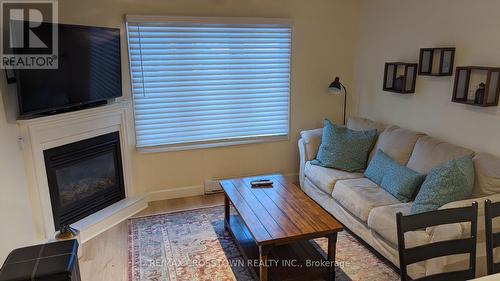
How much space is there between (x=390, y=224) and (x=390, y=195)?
462mm

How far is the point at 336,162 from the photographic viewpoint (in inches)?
143

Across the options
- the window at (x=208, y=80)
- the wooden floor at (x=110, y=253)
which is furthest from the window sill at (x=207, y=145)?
the wooden floor at (x=110, y=253)

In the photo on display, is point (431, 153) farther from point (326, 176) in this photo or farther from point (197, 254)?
point (197, 254)

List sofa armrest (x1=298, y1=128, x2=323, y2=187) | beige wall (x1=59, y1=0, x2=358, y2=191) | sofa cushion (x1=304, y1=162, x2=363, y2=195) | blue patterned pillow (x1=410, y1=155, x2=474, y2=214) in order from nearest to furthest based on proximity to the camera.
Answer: blue patterned pillow (x1=410, y1=155, x2=474, y2=214) < sofa cushion (x1=304, y1=162, x2=363, y2=195) < beige wall (x1=59, y1=0, x2=358, y2=191) < sofa armrest (x1=298, y1=128, x2=323, y2=187)

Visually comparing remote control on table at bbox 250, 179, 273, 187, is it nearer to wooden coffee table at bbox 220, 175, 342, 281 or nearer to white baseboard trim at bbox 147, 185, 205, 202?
wooden coffee table at bbox 220, 175, 342, 281

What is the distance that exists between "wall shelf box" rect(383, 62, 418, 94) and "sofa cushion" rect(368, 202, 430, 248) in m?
1.34

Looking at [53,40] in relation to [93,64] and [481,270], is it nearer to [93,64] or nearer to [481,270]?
[93,64]

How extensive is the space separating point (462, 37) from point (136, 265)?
3305 mm

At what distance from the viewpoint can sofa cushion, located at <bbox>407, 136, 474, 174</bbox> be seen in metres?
2.85

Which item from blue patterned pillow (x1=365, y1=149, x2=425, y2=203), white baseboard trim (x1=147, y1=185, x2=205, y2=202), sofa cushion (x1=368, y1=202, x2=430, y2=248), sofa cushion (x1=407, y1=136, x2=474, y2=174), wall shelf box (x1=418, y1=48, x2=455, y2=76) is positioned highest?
wall shelf box (x1=418, y1=48, x2=455, y2=76)

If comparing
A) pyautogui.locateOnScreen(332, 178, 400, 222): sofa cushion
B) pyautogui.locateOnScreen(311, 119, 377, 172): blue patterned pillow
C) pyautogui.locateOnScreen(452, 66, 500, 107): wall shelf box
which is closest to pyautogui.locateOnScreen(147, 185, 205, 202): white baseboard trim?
pyautogui.locateOnScreen(311, 119, 377, 172): blue patterned pillow

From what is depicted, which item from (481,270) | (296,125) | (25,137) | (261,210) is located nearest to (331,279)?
(261,210)

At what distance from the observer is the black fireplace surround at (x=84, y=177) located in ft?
10.2

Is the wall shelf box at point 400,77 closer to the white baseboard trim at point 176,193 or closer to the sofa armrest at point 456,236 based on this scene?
the sofa armrest at point 456,236
